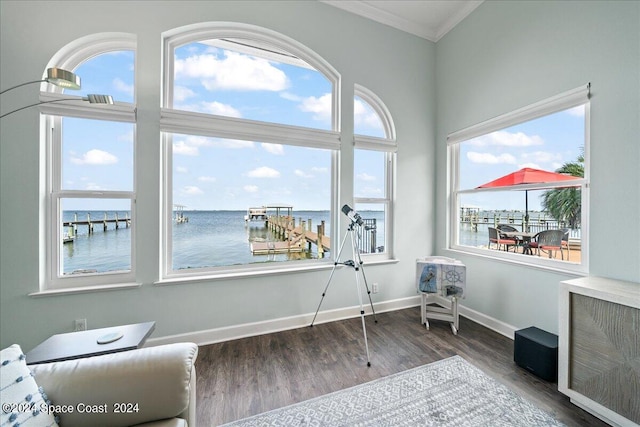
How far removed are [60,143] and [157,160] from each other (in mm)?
769

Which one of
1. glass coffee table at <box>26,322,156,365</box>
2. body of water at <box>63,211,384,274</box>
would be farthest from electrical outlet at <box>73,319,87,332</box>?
glass coffee table at <box>26,322,156,365</box>

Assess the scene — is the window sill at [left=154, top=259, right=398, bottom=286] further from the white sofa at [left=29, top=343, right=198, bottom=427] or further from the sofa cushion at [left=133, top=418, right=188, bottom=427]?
the sofa cushion at [left=133, top=418, right=188, bottom=427]

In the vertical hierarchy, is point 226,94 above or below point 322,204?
above

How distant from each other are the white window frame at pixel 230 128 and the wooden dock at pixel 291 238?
14 cm

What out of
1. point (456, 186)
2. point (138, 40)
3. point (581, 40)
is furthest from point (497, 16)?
point (138, 40)

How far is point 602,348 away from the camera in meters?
1.51

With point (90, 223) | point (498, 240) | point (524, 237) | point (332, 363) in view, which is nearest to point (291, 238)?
point (332, 363)

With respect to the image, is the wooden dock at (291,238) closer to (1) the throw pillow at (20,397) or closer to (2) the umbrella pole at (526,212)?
(1) the throw pillow at (20,397)

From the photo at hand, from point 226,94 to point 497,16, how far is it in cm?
298

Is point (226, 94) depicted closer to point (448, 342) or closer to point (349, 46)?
point (349, 46)

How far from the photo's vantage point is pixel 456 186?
126 inches

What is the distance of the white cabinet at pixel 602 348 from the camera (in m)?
1.39

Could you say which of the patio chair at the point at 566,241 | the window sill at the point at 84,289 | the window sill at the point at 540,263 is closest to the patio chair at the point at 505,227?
the window sill at the point at 540,263

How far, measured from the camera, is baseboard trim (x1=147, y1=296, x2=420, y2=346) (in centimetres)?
232
